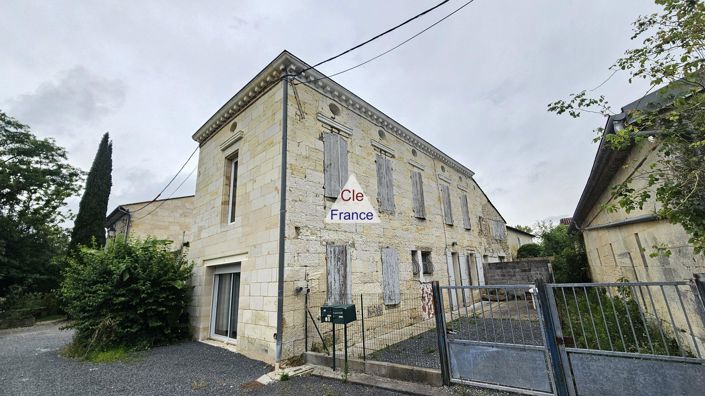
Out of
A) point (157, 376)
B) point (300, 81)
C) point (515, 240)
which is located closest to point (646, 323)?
point (157, 376)

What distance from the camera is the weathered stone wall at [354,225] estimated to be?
5789 mm

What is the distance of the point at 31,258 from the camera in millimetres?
13586

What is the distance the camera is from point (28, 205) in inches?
551

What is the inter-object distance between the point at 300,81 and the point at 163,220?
11.6 metres

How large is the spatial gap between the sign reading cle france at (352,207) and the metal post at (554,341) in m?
4.37

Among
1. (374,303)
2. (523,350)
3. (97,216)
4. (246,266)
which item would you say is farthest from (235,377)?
(97,216)

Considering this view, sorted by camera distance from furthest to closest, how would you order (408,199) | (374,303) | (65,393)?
1. (408,199)
2. (374,303)
3. (65,393)

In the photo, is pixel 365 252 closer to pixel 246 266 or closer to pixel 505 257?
pixel 246 266

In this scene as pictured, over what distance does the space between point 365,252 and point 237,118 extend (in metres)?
5.01

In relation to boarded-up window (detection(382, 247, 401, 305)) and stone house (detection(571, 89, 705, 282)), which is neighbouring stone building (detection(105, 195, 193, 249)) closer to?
boarded-up window (detection(382, 247, 401, 305))

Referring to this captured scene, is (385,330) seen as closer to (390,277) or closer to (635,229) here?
(390,277)

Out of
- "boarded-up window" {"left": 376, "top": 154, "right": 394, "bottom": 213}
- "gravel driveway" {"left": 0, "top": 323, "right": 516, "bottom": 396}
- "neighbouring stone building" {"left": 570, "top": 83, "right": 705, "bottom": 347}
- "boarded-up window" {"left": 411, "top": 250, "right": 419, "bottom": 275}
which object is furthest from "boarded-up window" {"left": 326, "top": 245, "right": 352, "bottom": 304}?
"neighbouring stone building" {"left": 570, "top": 83, "right": 705, "bottom": 347}

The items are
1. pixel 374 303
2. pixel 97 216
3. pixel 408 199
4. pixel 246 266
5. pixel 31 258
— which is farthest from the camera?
pixel 97 216

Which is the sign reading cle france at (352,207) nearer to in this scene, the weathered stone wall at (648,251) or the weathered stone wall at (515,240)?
the weathered stone wall at (648,251)
